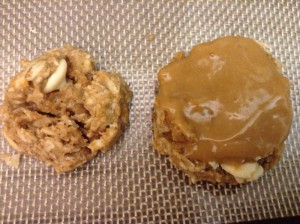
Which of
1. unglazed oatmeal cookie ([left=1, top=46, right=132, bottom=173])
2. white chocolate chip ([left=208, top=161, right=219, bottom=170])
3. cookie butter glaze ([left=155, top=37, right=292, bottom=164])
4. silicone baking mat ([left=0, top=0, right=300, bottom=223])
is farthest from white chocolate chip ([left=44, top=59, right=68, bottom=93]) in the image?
white chocolate chip ([left=208, top=161, right=219, bottom=170])

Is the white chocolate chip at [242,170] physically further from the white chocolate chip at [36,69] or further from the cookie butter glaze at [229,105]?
the white chocolate chip at [36,69]

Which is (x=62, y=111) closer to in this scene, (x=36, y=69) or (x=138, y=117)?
(x=36, y=69)

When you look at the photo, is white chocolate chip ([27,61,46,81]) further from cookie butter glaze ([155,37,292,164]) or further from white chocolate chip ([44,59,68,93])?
cookie butter glaze ([155,37,292,164])

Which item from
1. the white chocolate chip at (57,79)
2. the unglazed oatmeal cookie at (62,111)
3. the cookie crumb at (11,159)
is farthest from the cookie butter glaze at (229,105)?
the cookie crumb at (11,159)

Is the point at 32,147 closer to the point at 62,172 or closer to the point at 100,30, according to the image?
the point at 62,172

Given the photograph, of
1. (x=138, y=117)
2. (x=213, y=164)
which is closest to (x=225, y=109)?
(x=213, y=164)
